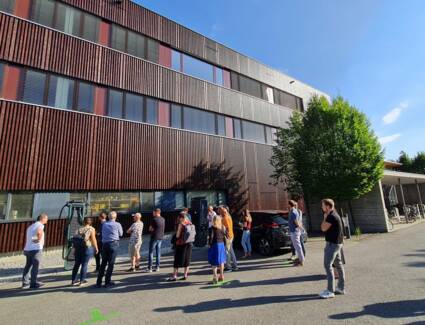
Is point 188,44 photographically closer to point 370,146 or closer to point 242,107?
point 242,107

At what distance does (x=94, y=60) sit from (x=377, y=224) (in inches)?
704

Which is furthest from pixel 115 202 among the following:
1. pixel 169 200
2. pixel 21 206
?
pixel 21 206

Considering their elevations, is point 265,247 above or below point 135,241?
below

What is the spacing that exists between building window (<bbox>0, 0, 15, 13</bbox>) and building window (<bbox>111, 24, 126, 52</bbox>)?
14.5 feet

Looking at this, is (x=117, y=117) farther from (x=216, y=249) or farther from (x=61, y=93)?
(x=216, y=249)

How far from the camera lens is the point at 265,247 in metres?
9.89

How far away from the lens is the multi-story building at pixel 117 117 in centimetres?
1140

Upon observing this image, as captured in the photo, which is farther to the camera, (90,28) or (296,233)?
(90,28)

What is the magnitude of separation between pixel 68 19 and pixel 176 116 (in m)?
7.22

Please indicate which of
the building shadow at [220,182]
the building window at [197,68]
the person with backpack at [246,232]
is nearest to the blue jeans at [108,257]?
the person with backpack at [246,232]

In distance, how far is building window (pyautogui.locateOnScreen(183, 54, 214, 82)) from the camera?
18.1 metres

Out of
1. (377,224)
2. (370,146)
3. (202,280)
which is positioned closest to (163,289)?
(202,280)

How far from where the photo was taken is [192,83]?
17844 millimetres

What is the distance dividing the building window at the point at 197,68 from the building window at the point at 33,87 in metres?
8.46
